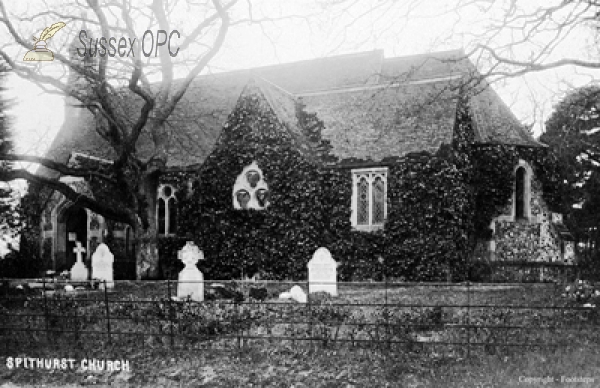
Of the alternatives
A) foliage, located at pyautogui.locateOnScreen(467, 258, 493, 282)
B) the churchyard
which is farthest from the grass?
Answer: foliage, located at pyautogui.locateOnScreen(467, 258, 493, 282)

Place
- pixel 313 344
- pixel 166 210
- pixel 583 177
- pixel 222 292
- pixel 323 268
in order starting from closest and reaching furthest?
pixel 313 344
pixel 222 292
pixel 323 268
pixel 166 210
pixel 583 177

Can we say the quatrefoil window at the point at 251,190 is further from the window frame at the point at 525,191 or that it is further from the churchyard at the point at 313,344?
the churchyard at the point at 313,344

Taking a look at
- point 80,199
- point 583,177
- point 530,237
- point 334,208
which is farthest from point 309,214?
point 583,177

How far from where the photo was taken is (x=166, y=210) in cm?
2472

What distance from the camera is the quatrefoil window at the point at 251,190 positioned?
20.8m

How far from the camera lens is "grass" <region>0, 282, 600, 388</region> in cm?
801

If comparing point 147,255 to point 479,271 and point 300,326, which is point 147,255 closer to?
point 479,271

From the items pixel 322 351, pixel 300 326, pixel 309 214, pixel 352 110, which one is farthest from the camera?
pixel 352 110

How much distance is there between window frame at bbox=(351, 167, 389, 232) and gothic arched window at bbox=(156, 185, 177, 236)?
7.99 meters

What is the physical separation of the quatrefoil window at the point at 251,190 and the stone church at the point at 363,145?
34 millimetres

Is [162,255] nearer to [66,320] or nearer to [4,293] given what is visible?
[4,293]

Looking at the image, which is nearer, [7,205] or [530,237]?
[530,237]

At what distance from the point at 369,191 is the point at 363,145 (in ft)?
5.46

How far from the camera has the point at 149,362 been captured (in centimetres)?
926
